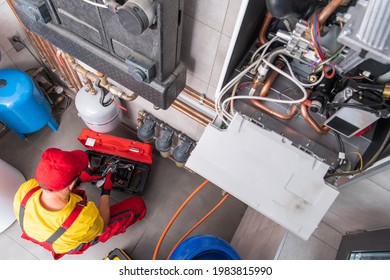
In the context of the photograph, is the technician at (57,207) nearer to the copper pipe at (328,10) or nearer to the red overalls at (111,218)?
the red overalls at (111,218)

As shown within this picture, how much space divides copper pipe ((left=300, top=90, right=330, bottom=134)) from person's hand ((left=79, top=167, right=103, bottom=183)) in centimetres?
124

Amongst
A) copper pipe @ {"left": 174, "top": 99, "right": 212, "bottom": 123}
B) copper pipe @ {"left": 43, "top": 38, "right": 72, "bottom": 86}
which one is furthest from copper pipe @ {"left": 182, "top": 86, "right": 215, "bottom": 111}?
copper pipe @ {"left": 43, "top": 38, "right": 72, "bottom": 86}

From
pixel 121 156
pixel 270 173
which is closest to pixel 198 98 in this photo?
pixel 270 173

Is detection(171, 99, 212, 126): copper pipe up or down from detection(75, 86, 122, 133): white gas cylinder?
up

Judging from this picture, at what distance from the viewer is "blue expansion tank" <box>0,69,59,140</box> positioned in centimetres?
158

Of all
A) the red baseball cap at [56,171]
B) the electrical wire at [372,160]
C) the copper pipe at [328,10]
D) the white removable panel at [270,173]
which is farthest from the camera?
the red baseball cap at [56,171]

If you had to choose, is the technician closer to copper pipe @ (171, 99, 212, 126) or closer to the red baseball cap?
the red baseball cap

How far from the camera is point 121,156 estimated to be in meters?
1.74

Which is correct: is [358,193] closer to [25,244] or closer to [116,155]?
[116,155]

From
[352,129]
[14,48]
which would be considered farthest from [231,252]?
[14,48]

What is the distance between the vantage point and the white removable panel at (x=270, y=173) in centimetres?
79

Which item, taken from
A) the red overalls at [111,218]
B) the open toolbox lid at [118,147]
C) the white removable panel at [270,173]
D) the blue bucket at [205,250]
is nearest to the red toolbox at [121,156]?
the open toolbox lid at [118,147]

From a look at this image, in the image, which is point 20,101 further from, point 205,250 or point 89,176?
point 205,250

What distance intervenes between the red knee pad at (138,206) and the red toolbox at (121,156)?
2.1 inches
